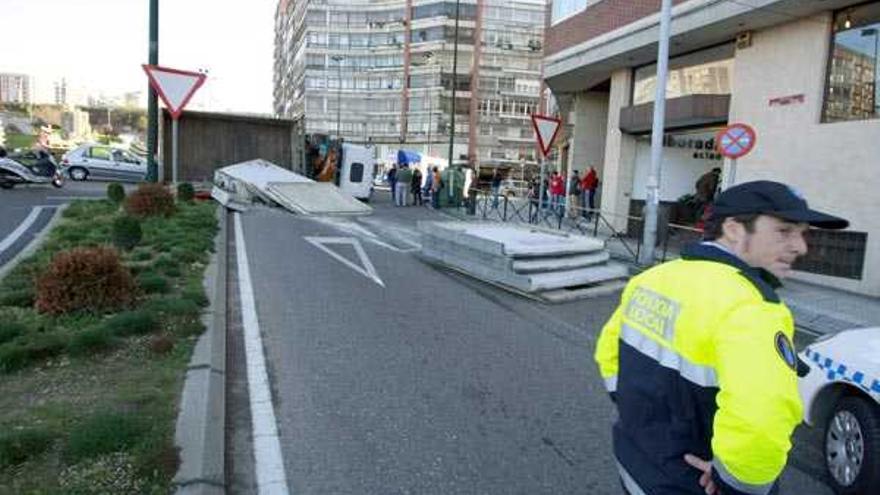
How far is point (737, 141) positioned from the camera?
36.5ft

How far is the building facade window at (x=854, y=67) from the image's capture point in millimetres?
11555

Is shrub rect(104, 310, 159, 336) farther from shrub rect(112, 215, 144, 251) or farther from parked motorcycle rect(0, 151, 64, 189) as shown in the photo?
parked motorcycle rect(0, 151, 64, 189)

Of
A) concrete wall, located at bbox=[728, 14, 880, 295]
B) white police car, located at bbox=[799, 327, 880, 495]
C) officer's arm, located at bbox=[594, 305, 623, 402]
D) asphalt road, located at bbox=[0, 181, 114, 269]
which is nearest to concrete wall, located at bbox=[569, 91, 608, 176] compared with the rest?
concrete wall, located at bbox=[728, 14, 880, 295]

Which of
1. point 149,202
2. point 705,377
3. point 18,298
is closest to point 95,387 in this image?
point 18,298

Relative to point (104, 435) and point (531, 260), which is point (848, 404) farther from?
point (531, 260)

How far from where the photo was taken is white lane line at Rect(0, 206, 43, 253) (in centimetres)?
1061

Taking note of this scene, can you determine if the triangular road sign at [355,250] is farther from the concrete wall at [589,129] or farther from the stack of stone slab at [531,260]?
the concrete wall at [589,129]

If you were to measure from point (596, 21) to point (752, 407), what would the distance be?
18002 mm

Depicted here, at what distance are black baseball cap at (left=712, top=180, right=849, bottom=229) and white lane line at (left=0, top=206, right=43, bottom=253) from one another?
10658mm

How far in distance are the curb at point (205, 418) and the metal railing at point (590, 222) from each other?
294 inches

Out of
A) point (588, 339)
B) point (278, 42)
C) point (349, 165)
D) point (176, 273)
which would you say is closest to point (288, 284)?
point (176, 273)

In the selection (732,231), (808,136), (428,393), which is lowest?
(428,393)

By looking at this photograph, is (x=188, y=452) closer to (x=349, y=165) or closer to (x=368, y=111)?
(x=349, y=165)

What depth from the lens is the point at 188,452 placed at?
3537 millimetres
